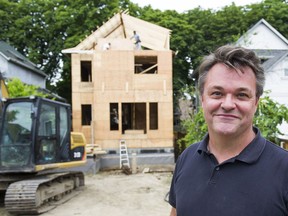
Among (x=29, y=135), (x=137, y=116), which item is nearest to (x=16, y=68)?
(x=137, y=116)

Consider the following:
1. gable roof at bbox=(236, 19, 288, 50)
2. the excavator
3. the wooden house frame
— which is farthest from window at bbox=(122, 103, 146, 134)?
gable roof at bbox=(236, 19, 288, 50)

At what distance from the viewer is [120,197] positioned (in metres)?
10.9

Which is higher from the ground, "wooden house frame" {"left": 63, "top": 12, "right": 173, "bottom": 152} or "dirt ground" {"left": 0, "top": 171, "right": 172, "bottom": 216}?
"wooden house frame" {"left": 63, "top": 12, "right": 173, "bottom": 152}

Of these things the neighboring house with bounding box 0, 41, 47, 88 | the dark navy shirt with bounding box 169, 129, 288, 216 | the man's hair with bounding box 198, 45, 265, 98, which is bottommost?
the dark navy shirt with bounding box 169, 129, 288, 216

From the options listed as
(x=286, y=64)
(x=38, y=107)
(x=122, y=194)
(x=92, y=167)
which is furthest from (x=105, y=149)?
(x=286, y=64)

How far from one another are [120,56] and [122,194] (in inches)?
340

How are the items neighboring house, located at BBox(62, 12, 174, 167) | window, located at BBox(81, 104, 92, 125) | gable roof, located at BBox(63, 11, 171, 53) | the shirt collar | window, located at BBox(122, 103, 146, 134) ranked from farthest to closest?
window, located at BBox(122, 103, 146, 134) → window, located at BBox(81, 104, 92, 125) → gable roof, located at BBox(63, 11, 171, 53) → neighboring house, located at BBox(62, 12, 174, 167) → the shirt collar

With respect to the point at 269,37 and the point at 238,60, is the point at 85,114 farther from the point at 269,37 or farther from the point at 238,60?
the point at 238,60

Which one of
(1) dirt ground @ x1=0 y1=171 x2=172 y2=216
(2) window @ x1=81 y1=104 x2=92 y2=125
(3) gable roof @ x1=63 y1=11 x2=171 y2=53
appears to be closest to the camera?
(1) dirt ground @ x1=0 y1=171 x2=172 y2=216

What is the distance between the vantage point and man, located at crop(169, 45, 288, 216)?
1851mm

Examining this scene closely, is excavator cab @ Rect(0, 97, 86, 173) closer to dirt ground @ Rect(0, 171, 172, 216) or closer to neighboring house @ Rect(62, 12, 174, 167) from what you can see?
dirt ground @ Rect(0, 171, 172, 216)

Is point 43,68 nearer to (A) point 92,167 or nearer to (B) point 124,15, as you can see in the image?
(B) point 124,15

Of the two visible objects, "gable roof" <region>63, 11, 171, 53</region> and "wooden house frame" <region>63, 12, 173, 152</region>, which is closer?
"wooden house frame" <region>63, 12, 173, 152</region>

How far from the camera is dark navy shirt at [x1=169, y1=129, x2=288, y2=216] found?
1.83 m
